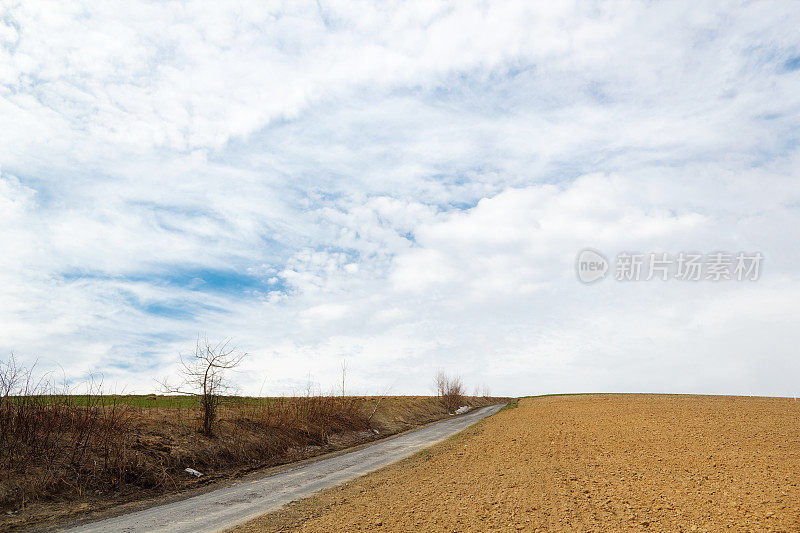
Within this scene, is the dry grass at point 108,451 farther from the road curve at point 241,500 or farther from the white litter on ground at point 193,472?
the road curve at point 241,500

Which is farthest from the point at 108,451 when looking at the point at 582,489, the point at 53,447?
the point at 582,489

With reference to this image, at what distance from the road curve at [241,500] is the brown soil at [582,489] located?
2.93 feet

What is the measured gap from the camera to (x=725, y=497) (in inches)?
407

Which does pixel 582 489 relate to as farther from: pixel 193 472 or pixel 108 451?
pixel 108 451

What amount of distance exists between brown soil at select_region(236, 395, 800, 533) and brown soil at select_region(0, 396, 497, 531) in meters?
5.69

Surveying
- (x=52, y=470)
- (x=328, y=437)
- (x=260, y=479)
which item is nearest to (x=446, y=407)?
(x=328, y=437)

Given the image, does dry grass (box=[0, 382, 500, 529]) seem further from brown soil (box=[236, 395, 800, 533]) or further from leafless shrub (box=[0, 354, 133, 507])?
brown soil (box=[236, 395, 800, 533])

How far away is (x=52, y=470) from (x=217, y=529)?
6.81 metres

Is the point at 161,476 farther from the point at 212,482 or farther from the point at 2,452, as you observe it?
the point at 2,452

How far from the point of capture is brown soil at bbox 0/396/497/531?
12750 millimetres

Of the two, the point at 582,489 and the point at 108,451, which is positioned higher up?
the point at 108,451

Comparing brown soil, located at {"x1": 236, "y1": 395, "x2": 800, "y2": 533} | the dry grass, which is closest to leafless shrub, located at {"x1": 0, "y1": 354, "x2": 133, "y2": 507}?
the dry grass

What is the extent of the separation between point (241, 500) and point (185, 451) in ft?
18.6

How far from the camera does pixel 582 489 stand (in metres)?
11.6
